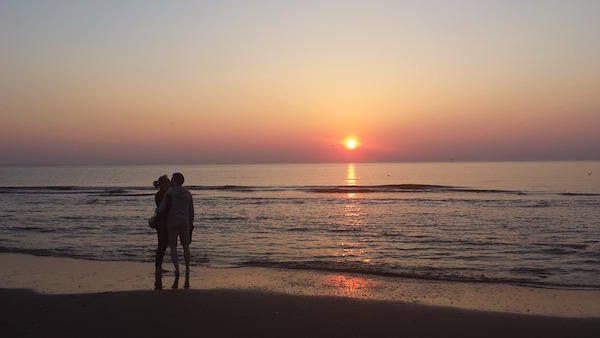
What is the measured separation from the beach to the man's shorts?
998mm

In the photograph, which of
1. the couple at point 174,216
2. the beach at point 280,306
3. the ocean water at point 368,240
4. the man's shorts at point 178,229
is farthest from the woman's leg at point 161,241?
the ocean water at point 368,240

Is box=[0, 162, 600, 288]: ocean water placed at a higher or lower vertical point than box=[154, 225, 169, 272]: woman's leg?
lower

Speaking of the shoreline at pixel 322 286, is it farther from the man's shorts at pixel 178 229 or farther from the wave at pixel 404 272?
the man's shorts at pixel 178 229

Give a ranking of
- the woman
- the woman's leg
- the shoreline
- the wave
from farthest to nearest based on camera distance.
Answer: the wave < the woman's leg < the woman < the shoreline

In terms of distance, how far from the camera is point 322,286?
11.2m

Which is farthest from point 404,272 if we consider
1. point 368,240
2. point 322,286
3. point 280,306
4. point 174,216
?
point 368,240

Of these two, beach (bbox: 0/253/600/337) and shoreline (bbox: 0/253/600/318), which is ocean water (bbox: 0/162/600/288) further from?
beach (bbox: 0/253/600/337)

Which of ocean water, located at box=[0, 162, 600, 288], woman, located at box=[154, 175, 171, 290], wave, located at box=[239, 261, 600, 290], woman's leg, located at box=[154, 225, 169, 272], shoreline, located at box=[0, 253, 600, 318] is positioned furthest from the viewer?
ocean water, located at box=[0, 162, 600, 288]

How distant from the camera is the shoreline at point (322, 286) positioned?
962 cm

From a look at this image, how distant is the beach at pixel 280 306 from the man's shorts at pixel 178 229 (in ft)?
3.27

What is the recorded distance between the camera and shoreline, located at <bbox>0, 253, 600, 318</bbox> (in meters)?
Answer: 9.62

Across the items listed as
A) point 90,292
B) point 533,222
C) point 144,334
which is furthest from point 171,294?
point 533,222

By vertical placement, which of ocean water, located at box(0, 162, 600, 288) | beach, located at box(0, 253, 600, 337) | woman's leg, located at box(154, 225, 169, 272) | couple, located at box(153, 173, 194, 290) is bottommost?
ocean water, located at box(0, 162, 600, 288)

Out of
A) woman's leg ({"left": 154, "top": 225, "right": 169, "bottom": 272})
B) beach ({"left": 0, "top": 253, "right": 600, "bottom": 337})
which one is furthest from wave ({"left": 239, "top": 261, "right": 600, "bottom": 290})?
woman's leg ({"left": 154, "top": 225, "right": 169, "bottom": 272})
